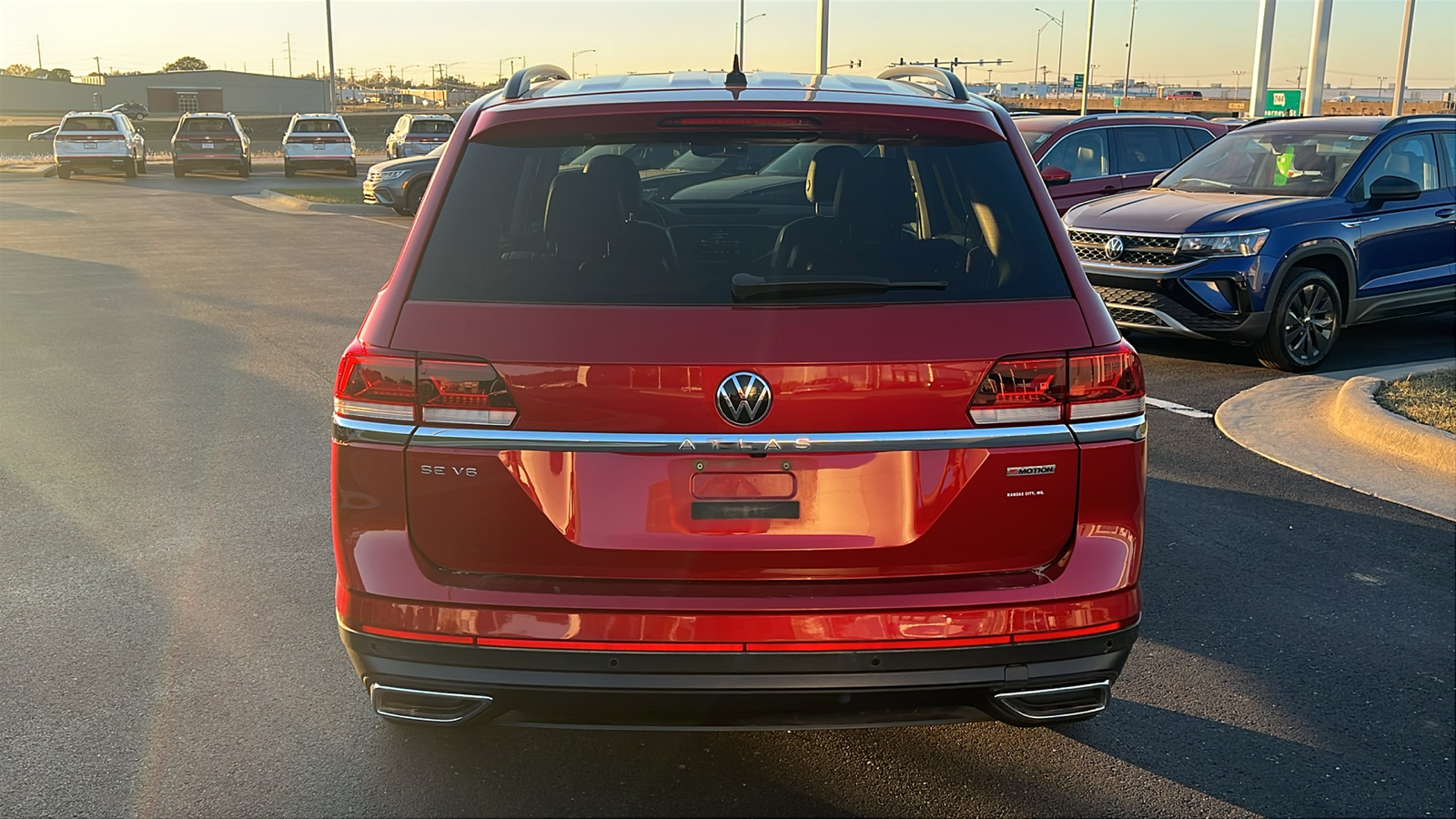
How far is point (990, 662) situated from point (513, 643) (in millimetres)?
1034

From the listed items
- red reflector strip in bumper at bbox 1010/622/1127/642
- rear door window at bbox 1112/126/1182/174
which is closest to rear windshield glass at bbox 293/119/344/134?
rear door window at bbox 1112/126/1182/174

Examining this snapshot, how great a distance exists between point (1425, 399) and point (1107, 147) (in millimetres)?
7303

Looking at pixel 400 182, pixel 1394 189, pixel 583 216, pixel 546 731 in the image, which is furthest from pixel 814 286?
pixel 400 182

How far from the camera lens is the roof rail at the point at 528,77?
3.46 m

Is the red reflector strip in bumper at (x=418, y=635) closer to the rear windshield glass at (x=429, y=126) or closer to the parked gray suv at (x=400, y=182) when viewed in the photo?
the parked gray suv at (x=400, y=182)

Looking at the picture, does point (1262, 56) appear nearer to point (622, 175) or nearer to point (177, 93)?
point (622, 175)

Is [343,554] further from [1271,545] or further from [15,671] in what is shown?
[1271,545]

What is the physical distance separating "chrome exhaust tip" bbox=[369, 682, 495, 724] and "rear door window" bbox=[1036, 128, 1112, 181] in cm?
1237

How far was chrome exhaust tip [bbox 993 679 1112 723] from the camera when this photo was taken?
116 inches

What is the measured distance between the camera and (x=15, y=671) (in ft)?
13.9

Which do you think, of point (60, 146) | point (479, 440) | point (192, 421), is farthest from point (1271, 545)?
point (60, 146)

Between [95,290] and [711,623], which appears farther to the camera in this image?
[95,290]

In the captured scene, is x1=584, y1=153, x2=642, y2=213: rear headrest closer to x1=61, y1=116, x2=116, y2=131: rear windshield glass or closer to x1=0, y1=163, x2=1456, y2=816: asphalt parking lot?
x1=0, y1=163, x2=1456, y2=816: asphalt parking lot

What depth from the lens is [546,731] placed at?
151 inches
